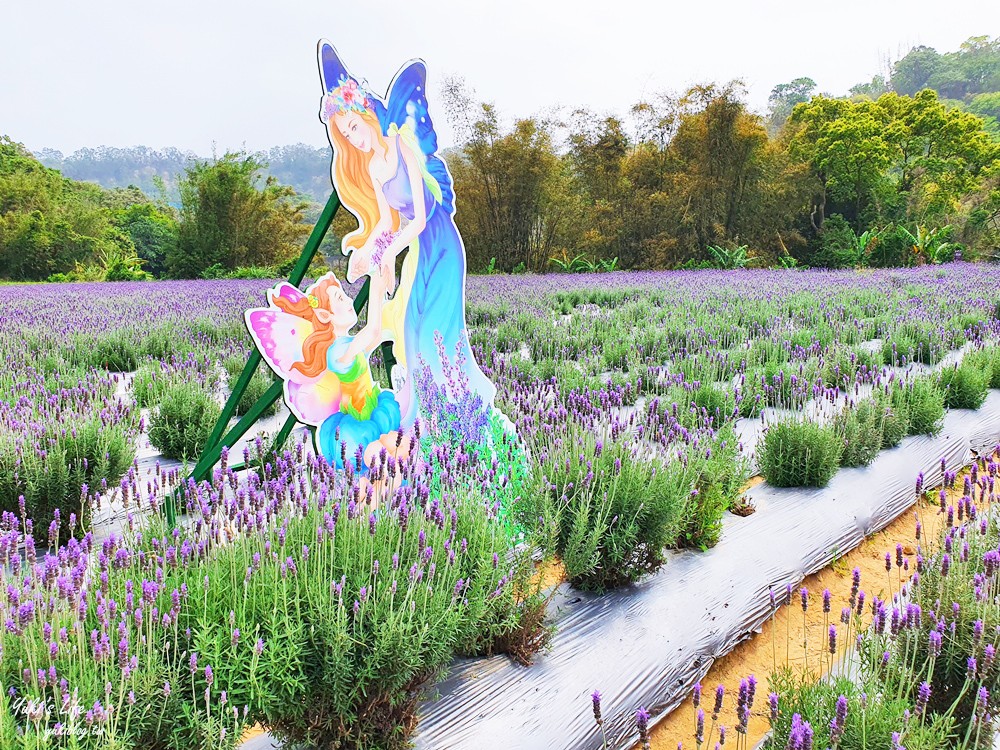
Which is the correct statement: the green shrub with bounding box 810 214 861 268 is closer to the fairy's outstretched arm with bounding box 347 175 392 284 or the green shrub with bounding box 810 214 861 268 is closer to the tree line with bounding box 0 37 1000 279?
the tree line with bounding box 0 37 1000 279

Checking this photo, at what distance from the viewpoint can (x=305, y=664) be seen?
64.3 inches

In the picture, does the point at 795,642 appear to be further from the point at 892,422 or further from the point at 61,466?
the point at 61,466

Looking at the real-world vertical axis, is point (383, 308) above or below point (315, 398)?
above

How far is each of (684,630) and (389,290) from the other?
72.0 inches

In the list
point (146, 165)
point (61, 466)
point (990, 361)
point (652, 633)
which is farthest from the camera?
point (146, 165)

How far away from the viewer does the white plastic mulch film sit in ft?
6.14

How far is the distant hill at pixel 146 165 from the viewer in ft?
319

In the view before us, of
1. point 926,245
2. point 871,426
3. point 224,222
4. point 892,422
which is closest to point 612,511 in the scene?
point 871,426

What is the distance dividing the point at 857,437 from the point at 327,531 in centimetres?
318

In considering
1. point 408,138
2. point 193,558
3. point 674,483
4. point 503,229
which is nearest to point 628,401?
point 674,483

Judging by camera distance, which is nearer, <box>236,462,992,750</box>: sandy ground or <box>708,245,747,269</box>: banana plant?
<box>236,462,992,750</box>: sandy ground

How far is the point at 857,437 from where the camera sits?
380 centimetres

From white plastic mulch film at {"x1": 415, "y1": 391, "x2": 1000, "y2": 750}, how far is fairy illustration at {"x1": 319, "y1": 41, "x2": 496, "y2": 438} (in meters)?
1.14

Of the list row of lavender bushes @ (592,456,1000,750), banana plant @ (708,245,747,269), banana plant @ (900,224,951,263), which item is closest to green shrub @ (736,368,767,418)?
row of lavender bushes @ (592,456,1000,750)
